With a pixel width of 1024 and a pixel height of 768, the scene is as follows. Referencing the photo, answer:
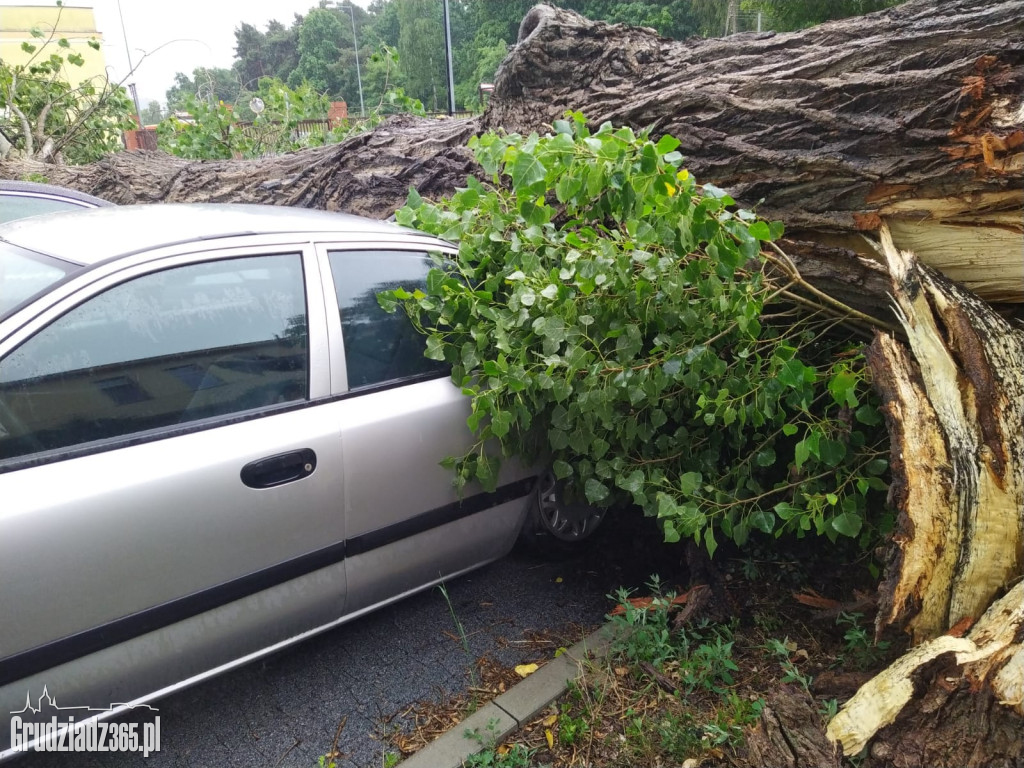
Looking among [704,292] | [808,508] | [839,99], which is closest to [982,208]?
[839,99]

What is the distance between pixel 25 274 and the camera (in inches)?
83.9

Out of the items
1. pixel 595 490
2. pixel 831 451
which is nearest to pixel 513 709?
pixel 595 490

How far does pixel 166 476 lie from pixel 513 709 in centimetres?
134

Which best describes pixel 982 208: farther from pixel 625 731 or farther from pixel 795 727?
pixel 625 731

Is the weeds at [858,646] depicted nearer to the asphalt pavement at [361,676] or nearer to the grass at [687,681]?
the grass at [687,681]

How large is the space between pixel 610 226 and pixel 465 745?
7.18ft

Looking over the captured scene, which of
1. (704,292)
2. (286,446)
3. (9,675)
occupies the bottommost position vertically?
(9,675)

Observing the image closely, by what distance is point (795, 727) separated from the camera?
1970 millimetres

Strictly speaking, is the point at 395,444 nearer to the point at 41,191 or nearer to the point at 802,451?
the point at 802,451

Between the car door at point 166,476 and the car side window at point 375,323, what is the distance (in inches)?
4.3

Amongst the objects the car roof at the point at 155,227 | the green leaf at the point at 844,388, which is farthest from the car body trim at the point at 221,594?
the green leaf at the point at 844,388

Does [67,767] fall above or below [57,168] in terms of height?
below

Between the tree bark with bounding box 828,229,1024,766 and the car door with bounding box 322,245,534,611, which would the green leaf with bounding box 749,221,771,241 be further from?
the car door with bounding box 322,245,534,611

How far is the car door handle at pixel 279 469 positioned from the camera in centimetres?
213
